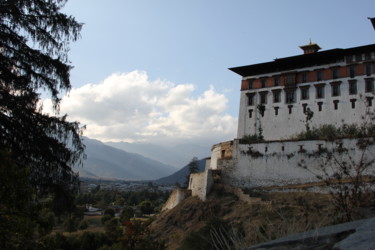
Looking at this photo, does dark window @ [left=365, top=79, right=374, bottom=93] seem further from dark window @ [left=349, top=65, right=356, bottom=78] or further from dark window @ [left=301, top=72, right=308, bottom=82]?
dark window @ [left=301, top=72, right=308, bottom=82]

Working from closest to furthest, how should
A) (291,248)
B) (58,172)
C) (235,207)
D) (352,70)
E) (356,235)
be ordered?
(356,235)
(291,248)
(58,172)
(235,207)
(352,70)

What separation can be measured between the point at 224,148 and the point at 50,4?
31971mm

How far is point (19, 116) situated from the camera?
9.59 m

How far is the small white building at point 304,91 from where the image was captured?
1593 inches

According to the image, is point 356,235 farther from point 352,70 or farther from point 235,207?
point 352,70

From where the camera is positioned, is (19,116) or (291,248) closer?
(291,248)

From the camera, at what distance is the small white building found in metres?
40.5

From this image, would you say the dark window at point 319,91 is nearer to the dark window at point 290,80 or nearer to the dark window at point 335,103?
the dark window at point 335,103

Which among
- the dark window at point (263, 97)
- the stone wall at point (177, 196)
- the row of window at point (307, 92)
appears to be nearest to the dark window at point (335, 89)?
the row of window at point (307, 92)

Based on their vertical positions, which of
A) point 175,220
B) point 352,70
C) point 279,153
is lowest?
point 175,220

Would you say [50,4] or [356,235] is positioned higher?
[50,4]

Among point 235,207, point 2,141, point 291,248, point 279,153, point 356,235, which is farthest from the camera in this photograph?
point 279,153

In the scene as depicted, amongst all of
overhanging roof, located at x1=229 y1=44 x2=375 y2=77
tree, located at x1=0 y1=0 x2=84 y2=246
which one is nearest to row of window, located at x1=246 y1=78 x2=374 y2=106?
overhanging roof, located at x1=229 y1=44 x2=375 y2=77

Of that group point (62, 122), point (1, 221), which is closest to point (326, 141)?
point (62, 122)
